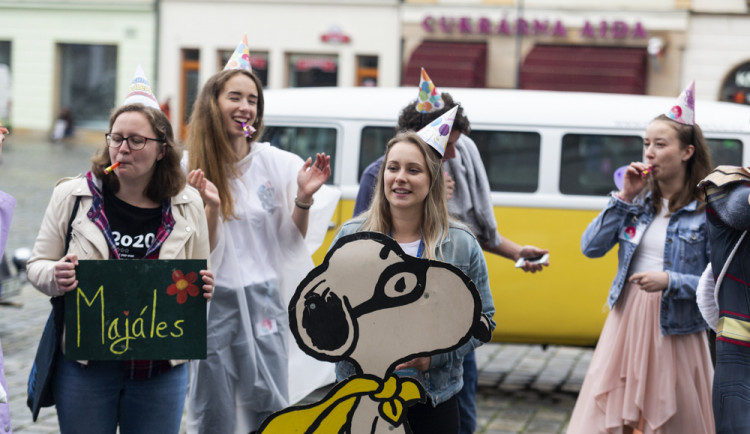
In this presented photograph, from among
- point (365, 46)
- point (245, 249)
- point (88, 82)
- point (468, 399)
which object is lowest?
point (468, 399)

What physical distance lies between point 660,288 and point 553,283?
2.53 meters

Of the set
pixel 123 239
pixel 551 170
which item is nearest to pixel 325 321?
pixel 123 239

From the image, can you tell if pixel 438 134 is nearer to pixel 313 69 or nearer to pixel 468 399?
pixel 468 399

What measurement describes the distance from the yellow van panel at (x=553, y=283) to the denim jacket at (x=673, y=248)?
87.0 inches

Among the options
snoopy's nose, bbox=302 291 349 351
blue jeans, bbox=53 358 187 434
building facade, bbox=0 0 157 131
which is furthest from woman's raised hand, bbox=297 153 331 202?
building facade, bbox=0 0 157 131

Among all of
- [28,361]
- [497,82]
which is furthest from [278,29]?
[28,361]

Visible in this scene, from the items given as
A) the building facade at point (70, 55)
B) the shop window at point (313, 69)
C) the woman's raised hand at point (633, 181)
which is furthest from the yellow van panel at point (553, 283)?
the building facade at point (70, 55)

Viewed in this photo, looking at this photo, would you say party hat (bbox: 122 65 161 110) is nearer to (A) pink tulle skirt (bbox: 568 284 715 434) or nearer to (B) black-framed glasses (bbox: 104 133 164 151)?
(B) black-framed glasses (bbox: 104 133 164 151)

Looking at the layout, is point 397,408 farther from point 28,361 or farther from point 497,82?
point 497,82

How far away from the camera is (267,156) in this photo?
4.59 meters

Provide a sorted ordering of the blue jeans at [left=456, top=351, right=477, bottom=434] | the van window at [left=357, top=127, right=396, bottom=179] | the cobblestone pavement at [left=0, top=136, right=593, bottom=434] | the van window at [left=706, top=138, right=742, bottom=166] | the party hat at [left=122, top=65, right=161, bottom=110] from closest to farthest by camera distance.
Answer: the party hat at [left=122, top=65, right=161, bottom=110] < the blue jeans at [left=456, top=351, right=477, bottom=434] < the cobblestone pavement at [left=0, top=136, right=593, bottom=434] < the van window at [left=706, top=138, right=742, bottom=166] < the van window at [left=357, top=127, right=396, bottom=179]

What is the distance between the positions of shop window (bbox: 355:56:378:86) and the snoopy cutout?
23.6 m

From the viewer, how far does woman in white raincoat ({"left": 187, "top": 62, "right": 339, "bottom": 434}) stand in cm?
439

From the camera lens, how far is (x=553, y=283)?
6961mm
